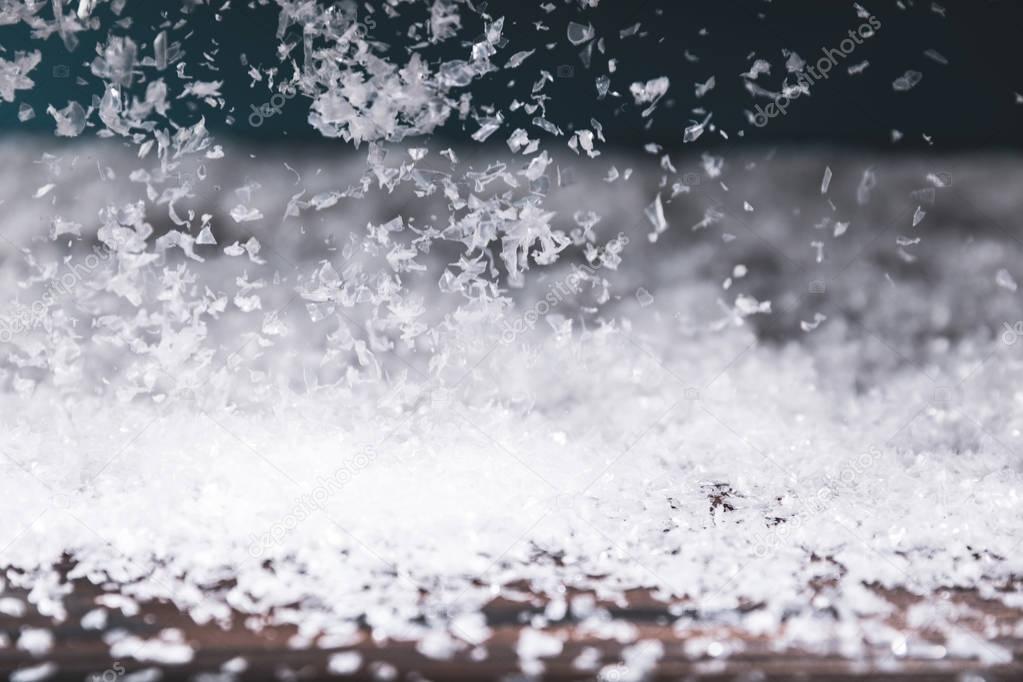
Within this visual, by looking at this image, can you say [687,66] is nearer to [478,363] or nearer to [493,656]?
[478,363]

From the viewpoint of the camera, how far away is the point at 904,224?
1.27 meters

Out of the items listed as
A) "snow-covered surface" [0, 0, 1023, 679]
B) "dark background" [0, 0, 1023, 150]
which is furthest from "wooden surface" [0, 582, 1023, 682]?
"dark background" [0, 0, 1023, 150]

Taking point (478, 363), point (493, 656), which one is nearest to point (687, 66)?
point (478, 363)

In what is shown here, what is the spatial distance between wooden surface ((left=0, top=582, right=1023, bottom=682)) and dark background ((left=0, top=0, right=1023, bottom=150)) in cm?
77

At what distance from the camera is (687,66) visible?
1238mm

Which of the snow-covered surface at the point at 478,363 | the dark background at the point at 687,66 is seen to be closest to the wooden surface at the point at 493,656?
the snow-covered surface at the point at 478,363

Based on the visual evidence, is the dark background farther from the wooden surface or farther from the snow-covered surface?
the wooden surface

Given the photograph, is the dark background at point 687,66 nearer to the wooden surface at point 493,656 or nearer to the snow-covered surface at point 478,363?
the snow-covered surface at point 478,363

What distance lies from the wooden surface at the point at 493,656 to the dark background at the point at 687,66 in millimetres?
775

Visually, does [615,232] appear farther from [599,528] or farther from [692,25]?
[599,528]

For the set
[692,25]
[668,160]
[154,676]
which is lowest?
[154,676]

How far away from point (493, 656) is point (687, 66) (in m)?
0.89

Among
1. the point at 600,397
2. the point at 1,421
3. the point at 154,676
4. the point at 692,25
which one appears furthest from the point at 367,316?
the point at 154,676

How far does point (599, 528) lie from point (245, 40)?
79 cm
